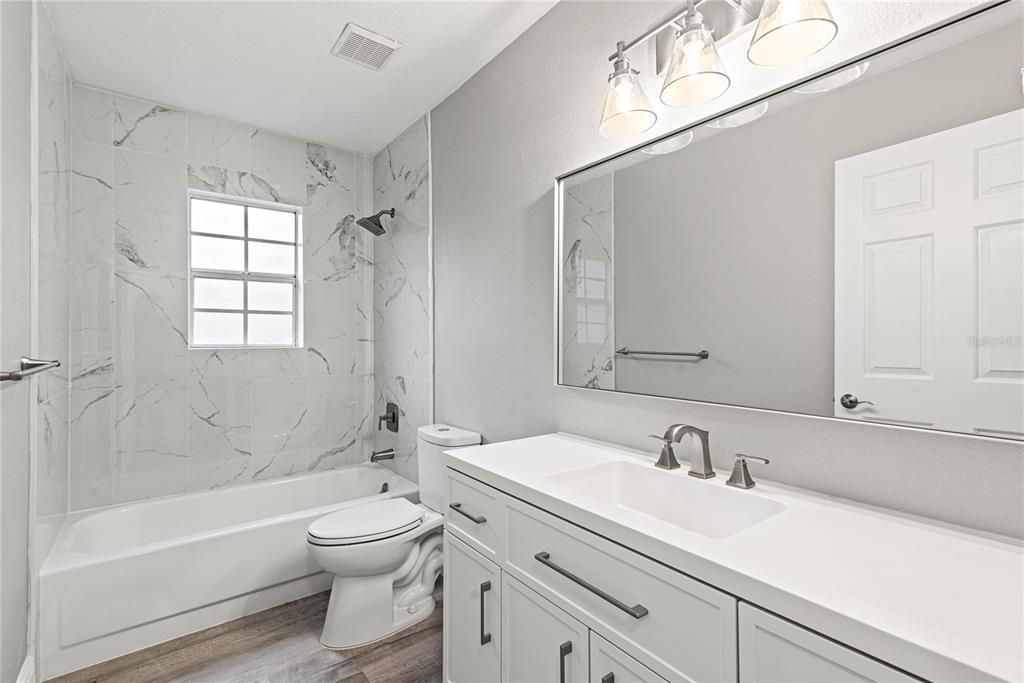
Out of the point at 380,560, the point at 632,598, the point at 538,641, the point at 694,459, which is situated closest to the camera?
the point at 632,598

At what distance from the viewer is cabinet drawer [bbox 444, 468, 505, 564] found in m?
1.32

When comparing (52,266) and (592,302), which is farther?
(52,266)

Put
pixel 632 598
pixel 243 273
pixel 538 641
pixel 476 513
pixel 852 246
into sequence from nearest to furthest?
pixel 632 598 < pixel 852 246 < pixel 538 641 < pixel 476 513 < pixel 243 273

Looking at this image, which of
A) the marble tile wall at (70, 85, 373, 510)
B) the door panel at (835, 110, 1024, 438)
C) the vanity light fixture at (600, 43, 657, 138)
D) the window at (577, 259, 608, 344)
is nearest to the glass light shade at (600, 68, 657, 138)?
the vanity light fixture at (600, 43, 657, 138)

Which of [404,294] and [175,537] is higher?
[404,294]

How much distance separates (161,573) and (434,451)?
122 centimetres

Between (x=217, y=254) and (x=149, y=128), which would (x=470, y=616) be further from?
(x=149, y=128)

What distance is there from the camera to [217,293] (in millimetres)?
2934

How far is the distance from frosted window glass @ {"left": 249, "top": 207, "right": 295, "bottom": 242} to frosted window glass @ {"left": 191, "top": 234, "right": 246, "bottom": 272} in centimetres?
12

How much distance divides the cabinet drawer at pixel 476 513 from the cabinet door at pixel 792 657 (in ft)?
2.20

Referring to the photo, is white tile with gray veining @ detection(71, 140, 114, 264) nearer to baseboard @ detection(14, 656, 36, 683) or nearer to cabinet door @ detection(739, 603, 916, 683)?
baseboard @ detection(14, 656, 36, 683)

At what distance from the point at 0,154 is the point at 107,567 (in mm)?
1565

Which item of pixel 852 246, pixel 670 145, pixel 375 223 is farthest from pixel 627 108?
pixel 375 223

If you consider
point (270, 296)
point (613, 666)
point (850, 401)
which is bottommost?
point (613, 666)
